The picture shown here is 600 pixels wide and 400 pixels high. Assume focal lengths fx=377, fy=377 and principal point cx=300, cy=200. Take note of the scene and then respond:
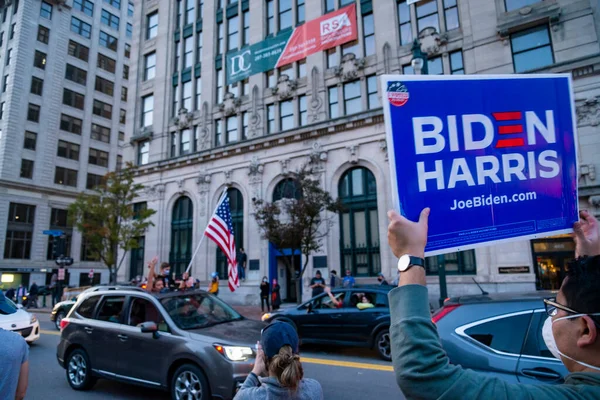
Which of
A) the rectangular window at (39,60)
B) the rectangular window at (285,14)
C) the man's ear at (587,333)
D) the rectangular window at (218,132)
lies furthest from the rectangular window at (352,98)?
the rectangular window at (39,60)

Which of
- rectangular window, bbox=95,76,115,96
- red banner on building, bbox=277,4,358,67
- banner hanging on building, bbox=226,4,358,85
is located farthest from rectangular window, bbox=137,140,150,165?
rectangular window, bbox=95,76,115,96

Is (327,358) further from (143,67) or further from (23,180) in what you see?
(23,180)

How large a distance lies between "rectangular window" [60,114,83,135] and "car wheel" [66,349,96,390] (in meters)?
50.3

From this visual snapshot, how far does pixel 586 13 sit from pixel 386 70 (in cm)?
986

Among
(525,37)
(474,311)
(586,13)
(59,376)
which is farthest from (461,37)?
(59,376)

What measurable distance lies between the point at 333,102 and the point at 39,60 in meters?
43.0

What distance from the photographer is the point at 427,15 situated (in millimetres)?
22531

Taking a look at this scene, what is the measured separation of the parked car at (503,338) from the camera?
3842mm

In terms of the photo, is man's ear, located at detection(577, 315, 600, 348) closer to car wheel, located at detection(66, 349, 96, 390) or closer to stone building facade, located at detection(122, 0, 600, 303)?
car wheel, located at detection(66, 349, 96, 390)

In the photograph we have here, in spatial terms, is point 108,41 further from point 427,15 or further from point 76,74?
point 427,15

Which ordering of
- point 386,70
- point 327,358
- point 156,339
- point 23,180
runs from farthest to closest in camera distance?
1. point 23,180
2. point 386,70
3. point 327,358
4. point 156,339

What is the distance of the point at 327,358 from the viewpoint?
9992 mm

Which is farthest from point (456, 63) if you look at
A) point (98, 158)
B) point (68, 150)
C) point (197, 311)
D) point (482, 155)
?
point (98, 158)

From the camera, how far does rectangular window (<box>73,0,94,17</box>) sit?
5241 centimetres
